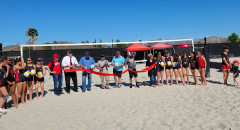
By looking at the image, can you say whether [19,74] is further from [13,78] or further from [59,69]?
[59,69]

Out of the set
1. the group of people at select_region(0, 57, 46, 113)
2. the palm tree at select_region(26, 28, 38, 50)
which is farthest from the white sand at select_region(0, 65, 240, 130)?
the palm tree at select_region(26, 28, 38, 50)

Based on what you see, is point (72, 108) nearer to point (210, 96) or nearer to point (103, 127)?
point (103, 127)

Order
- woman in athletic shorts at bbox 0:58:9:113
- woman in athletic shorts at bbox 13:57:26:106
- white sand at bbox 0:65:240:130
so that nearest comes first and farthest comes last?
white sand at bbox 0:65:240:130
woman in athletic shorts at bbox 0:58:9:113
woman in athletic shorts at bbox 13:57:26:106

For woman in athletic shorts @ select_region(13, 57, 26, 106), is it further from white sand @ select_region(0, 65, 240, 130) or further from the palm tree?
the palm tree

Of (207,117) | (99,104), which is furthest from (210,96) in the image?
(99,104)

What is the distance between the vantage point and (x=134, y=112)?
4.61 metres

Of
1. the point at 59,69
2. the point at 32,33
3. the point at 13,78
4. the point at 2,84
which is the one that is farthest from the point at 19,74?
the point at 32,33

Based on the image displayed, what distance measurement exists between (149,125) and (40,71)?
15.1 feet

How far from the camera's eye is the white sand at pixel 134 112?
375 centimetres

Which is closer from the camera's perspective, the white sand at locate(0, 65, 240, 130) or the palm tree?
the white sand at locate(0, 65, 240, 130)

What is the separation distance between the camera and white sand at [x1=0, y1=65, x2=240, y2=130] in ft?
12.3

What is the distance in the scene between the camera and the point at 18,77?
534cm

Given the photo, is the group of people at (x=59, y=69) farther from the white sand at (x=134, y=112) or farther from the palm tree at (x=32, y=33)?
the palm tree at (x=32, y=33)

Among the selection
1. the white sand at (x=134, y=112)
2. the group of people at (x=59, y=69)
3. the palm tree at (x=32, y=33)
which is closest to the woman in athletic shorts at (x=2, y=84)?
A: the group of people at (x=59, y=69)
